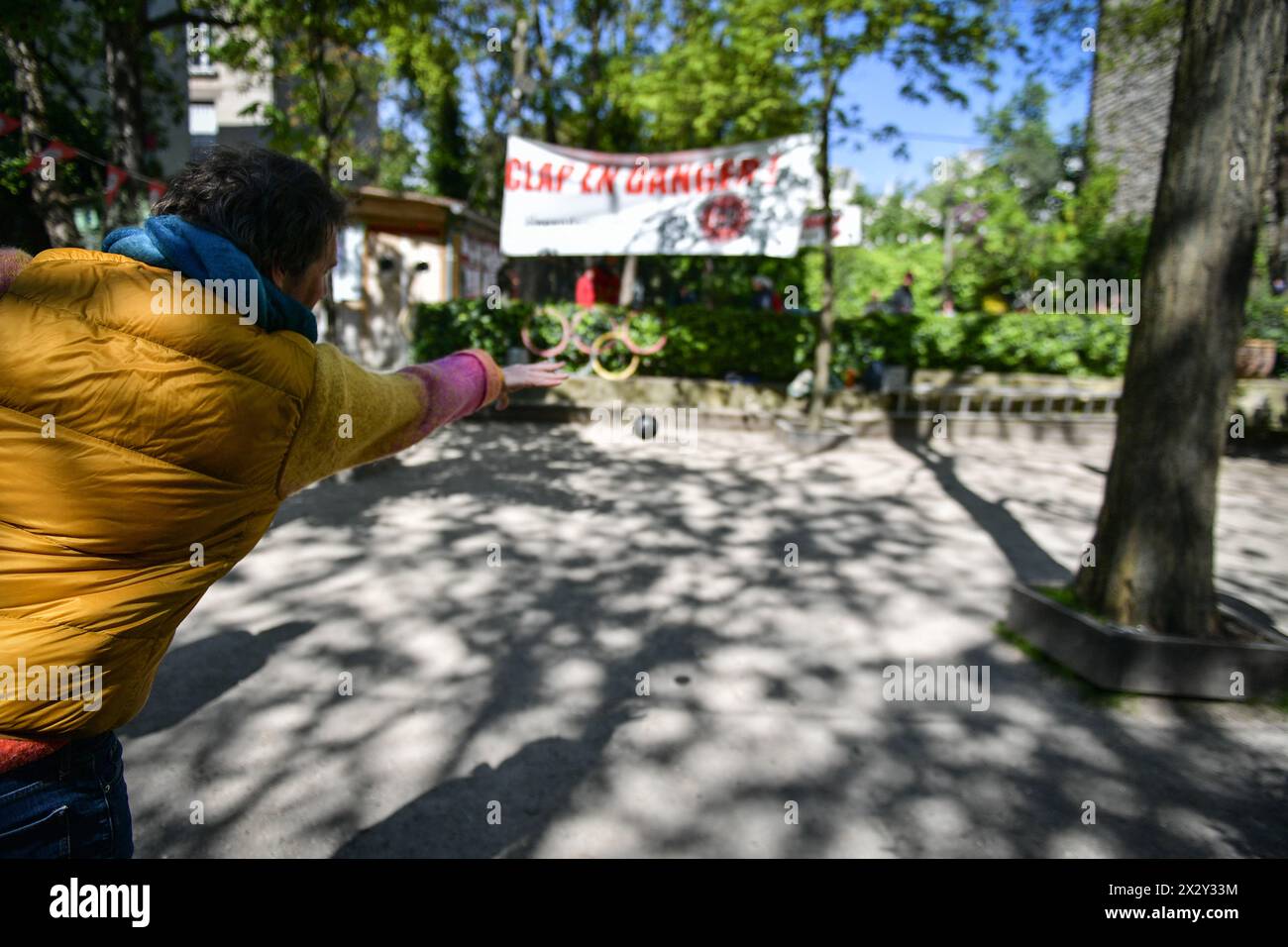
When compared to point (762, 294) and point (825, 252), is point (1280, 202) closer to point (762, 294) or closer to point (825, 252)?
point (762, 294)

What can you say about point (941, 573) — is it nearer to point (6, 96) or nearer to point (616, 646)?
point (616, 646)

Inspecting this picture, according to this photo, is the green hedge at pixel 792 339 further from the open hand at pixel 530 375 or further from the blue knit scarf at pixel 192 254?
the blue knit scarf at pixel 192 254

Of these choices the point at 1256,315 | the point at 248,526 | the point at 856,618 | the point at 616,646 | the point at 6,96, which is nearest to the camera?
the point at 248,526

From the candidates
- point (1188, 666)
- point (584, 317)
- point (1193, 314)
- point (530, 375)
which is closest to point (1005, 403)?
point (584, 317)

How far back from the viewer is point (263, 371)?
1.38 m

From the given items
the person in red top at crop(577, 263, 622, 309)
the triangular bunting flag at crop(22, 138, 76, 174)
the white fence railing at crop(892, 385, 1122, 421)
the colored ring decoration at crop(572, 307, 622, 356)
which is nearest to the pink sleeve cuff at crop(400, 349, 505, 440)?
the triangular bunting flag at crop(22, 138, 76, 174)

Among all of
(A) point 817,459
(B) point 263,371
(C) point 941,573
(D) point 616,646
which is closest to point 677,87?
(A) point 817,459

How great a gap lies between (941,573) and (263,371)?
219 inches

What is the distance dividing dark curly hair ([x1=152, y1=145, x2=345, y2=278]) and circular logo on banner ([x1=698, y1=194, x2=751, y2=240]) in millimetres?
9709

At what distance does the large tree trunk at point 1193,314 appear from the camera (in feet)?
13.3

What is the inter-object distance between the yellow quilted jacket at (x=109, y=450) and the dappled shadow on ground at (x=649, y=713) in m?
1.91

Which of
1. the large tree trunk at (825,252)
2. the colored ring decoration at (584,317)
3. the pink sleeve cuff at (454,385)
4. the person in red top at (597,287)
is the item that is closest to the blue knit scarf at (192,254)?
the pink sleeve cuff at (454,385)

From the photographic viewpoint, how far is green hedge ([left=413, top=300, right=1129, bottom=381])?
13.0 m

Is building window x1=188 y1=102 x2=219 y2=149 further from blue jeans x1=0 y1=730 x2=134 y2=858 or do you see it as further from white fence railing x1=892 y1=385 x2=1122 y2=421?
blue jeans x1=0 y1=730 x2=134 y2=858
